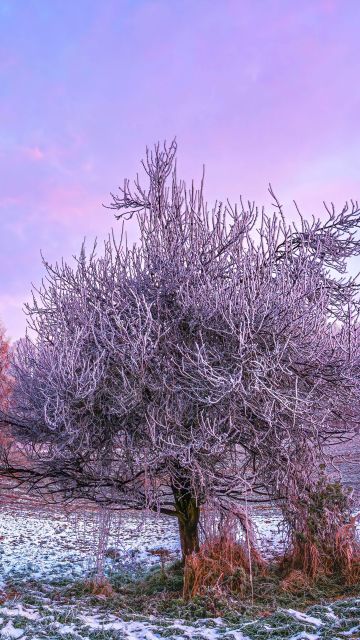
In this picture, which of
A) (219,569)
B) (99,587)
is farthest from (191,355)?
(99,587)

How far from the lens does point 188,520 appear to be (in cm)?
742

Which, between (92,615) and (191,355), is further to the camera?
(191,355)

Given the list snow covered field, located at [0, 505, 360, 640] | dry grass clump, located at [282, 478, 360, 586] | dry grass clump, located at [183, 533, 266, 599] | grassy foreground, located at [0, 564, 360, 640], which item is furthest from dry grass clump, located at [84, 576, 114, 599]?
dry grass clump, located at [282, 478, 360, 586]

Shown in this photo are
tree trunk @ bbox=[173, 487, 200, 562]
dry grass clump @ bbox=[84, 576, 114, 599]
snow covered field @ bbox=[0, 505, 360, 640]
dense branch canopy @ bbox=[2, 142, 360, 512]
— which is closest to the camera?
snow covered field @ bbox=[0, 505, 360, 640]

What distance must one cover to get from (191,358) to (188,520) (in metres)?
2.64

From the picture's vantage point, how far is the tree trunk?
7344 millimetres

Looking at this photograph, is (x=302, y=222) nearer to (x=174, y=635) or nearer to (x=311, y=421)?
(x=311, y=421)

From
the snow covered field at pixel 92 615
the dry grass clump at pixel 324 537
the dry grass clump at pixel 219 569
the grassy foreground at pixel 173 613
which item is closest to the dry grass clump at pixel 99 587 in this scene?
the grassy foreground at pixel 173 613

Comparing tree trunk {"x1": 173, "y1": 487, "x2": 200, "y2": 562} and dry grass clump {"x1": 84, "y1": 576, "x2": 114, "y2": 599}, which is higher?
tree trunk {"x1": 173, "y1": 487, "x2": 200, "y2": 562}

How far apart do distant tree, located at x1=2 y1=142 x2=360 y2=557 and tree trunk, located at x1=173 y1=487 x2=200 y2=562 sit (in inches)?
0.7

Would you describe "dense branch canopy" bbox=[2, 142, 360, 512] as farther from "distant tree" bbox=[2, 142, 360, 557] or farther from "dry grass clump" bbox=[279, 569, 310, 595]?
"dry grass clump" bbox=[279, 569, 310, 595]

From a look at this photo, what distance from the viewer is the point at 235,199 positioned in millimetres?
6941

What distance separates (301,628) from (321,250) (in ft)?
13.9

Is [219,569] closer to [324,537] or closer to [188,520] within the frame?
[188,520]
